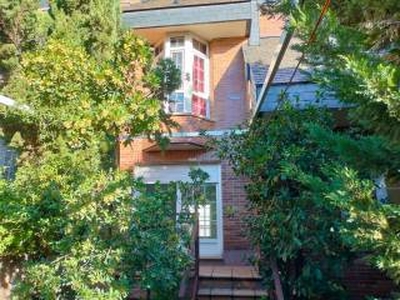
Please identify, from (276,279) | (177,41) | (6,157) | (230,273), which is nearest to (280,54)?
(276,279)

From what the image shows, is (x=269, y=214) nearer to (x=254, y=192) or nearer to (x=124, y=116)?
(x=254, y=192)

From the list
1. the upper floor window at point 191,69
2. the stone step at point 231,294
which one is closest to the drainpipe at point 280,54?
the stone step at point 231,294

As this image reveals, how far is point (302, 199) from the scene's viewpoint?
17.3 feet

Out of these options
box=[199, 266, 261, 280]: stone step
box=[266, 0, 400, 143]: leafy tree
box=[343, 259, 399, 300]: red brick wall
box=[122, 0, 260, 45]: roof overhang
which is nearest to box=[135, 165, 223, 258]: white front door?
box=[199, 266, 261, 280]: stone step

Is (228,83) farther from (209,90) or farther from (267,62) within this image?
(267,62)

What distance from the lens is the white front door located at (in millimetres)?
9578

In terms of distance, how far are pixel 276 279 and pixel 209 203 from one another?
446 centimetres

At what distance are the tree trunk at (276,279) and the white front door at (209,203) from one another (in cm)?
388

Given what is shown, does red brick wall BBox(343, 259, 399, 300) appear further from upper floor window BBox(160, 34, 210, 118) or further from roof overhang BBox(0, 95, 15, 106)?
roof overhang BBox(0, 95, 15, 106)

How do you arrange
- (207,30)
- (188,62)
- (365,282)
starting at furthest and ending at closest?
(207,30), (188,62), (365,282)

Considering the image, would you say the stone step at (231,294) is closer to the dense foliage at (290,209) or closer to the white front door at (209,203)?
the dense foliage at (290,209)

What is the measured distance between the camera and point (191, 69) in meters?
10.6

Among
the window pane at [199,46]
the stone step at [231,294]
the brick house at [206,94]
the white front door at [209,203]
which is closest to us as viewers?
the stone step at [231,294]

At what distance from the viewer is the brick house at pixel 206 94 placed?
969 cm
